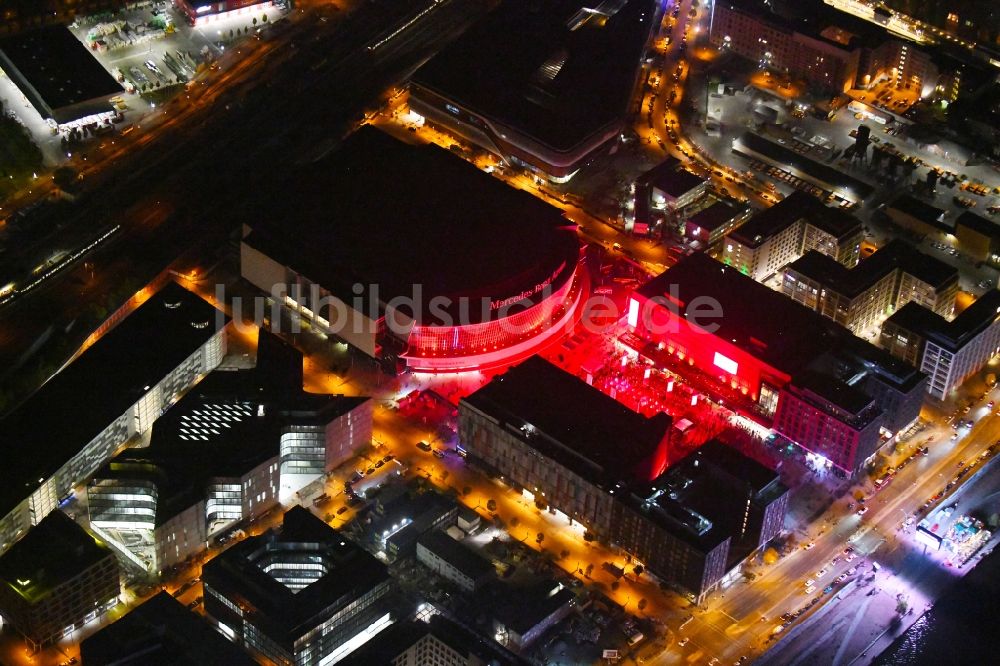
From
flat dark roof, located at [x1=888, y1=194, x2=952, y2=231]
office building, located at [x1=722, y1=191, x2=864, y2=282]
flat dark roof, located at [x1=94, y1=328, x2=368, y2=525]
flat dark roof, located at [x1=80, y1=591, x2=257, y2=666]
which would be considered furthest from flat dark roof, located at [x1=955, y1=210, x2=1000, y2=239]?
flat dark roof, located at [x1=80, y1=591, x2=257, y2=666]

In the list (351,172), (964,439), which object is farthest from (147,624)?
(964,439)

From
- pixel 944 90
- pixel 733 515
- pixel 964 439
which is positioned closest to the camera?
pixel 733 515

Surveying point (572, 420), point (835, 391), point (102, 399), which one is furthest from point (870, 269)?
point (102, 399)

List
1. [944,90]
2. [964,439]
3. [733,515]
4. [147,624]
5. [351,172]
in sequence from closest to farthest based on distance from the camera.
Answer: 1. [147,624]
2. [733,515]
3. [964,439]
4. [351,172]
5. [944,90]

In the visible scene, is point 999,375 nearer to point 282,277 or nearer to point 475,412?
point 475,412

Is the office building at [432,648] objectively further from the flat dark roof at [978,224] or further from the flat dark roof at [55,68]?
the flat dark roof at [55,68]

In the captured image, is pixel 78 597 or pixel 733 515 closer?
pixel 78 597
